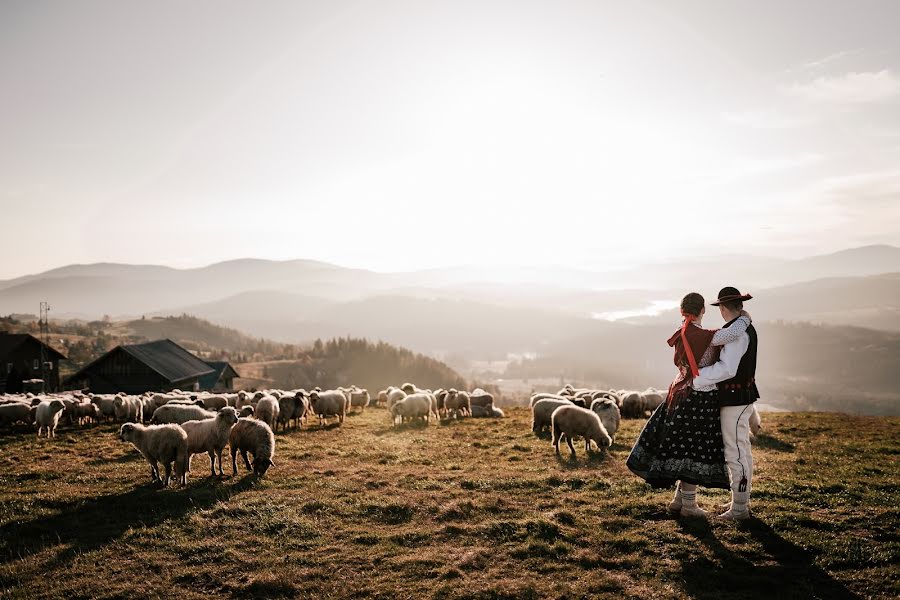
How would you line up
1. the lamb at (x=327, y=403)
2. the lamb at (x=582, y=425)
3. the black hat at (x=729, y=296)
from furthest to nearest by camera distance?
the lamb at (x=327, y=403) < the lamb at (x=582, y=425) < the black hat at (x=729, y=296)

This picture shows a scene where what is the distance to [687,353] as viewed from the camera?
324 inches

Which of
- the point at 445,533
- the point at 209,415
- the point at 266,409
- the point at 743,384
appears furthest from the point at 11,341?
the point at 743,384

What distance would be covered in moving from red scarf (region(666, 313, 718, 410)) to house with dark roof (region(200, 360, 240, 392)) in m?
57.2

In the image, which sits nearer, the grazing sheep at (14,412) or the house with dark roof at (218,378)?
the grazing sheep at (14,412)

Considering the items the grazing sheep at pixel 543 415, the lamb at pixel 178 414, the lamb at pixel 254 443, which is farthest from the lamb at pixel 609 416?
the lamb at pixel 178 414

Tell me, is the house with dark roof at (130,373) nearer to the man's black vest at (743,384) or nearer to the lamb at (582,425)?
the lamb at (582,425)

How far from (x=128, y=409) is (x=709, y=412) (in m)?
28.5

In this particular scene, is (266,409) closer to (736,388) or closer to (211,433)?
(211,433)

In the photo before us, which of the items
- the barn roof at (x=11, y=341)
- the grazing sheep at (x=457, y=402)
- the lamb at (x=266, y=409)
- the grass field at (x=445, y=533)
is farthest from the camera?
the barn roof at (x=11, y=341)

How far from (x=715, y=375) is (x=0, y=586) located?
38.3 feet

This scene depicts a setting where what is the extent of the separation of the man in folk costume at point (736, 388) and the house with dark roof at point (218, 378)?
57.9m

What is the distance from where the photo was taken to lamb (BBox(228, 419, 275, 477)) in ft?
43.2

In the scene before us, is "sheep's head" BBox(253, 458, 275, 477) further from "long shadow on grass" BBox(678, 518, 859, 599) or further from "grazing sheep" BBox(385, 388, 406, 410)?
"grazing sheep" BBox(385, 388, 406, 410)

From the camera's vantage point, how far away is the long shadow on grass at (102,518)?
862 centimetres
